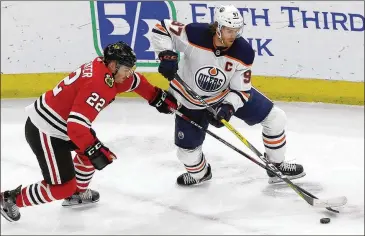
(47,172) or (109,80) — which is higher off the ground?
(109,80)

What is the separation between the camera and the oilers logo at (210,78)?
3533 millimetres

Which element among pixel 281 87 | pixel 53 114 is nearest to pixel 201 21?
pixel 281 87

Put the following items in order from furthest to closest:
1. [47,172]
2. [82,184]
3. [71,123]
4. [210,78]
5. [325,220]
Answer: [82,184] < [210,78] < [325,220] < [47,172] < [71,123]

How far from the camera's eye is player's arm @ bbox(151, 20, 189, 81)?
348 centimetres

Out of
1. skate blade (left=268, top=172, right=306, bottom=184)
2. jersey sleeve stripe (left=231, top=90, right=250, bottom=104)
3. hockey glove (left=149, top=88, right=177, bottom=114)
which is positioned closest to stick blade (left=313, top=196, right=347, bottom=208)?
skate blade (left=268, top=172, right=306, bottom=184)

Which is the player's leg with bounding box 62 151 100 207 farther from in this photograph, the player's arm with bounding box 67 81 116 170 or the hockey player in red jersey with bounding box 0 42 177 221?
the player's arm with bounding box 67 81 116 170

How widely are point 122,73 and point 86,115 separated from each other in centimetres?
27

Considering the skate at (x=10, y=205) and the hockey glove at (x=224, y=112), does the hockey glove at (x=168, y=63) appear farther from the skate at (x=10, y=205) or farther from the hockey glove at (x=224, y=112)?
the skate at (x=10, y=205)

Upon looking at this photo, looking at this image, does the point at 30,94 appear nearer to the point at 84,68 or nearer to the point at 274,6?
the point at 274,6

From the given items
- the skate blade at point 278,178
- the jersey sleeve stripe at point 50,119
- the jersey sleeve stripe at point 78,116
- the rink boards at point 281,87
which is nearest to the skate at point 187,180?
the skate blade at point 278,178

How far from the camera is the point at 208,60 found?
138 inches

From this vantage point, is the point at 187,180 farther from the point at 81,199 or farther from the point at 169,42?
the point at 169,42

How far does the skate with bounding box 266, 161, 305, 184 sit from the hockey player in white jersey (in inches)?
6.8

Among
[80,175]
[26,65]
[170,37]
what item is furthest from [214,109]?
[26,65]
